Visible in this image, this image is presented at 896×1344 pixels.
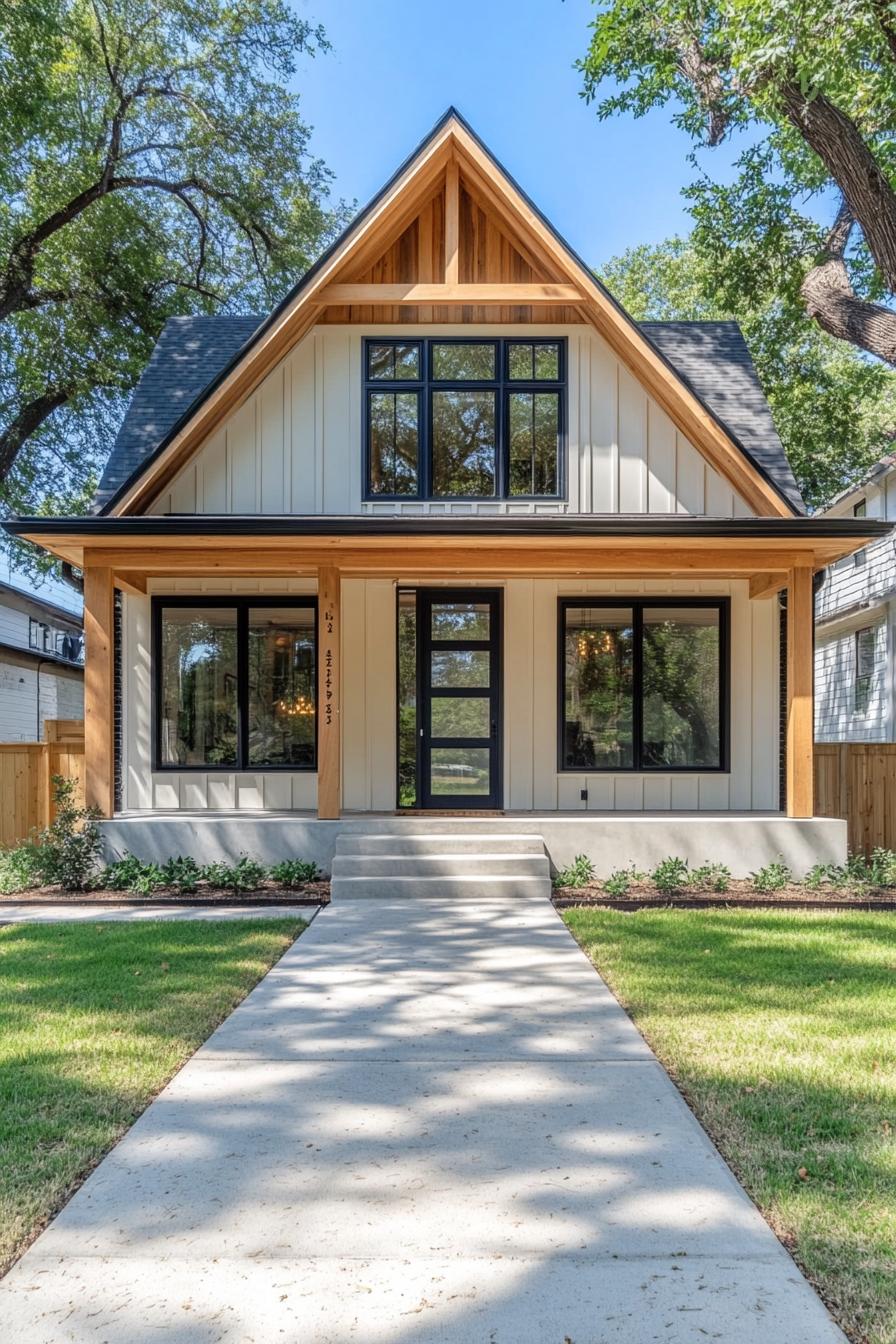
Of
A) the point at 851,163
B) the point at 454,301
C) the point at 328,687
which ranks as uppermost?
the point at 851,163

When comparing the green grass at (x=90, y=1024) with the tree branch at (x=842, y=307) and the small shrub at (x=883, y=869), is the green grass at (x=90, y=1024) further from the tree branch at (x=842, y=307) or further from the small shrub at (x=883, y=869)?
the tree branch at (x=842, y=307)

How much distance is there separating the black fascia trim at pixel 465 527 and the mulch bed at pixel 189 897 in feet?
10.8

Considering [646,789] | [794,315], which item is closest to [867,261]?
[794,315]

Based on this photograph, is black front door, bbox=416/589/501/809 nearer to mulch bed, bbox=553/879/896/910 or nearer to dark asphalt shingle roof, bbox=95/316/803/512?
mulch bed, bbox=553/879/896/910

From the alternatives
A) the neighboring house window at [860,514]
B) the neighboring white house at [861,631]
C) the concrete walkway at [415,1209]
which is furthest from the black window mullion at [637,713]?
the neighboring house window at [860,514]

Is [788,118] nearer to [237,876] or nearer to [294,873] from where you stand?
[294,873]

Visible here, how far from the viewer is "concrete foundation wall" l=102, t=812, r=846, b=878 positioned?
8391 mm

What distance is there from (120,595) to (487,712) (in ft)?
14.5

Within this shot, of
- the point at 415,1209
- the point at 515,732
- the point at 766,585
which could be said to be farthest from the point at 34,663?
the point at 415,1209

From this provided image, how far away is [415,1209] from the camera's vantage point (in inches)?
106

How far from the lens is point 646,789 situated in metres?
9.75

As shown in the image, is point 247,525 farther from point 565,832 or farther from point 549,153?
point 549,153

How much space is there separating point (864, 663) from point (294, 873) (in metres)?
11.1

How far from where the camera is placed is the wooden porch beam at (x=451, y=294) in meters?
9.27
